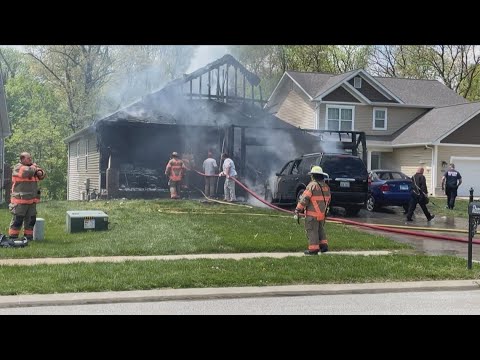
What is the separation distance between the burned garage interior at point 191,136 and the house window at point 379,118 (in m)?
11.8

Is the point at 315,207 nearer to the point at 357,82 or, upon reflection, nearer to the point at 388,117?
the point at 357,82

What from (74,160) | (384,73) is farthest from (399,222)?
(384,73)

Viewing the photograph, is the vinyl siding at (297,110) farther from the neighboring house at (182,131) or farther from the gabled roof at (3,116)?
the gabled roof at (3,116)

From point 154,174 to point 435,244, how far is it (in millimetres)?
13082

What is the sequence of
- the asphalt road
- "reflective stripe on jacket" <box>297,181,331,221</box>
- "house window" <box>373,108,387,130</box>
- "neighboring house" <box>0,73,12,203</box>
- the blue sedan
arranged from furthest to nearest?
"house window" <box>373,108,387,130</box>, "neighboring house" <box>0,73,12,203</box>, the blue sedan, "reflective stripe on jacket" <box>297,181,331,221</box>, the asphalt road

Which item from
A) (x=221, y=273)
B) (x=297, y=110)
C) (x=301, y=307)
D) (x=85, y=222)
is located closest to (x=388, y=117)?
(x=297, y=110)

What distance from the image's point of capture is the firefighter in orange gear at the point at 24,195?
1103 cm

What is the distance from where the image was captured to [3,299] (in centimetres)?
722

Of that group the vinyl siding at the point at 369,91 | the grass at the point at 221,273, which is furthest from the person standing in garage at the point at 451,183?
the vinyl siding at the point at 369,91

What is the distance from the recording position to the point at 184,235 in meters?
12.1

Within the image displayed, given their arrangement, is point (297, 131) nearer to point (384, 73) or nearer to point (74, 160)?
point (74, 160)

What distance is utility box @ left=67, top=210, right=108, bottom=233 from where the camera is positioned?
41.1 feet

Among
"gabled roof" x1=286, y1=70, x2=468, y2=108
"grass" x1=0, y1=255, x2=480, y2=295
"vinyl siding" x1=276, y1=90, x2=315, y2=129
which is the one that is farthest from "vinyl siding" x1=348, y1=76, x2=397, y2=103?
"grass" x1=0, y1=255, x2=480, y2=295

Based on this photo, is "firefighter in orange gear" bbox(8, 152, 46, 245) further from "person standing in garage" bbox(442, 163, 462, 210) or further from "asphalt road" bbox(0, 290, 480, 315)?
"person standing in garage" bbox(442, 163, 462, 210)
